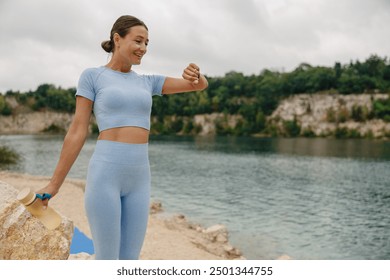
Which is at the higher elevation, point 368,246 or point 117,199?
point 117,199

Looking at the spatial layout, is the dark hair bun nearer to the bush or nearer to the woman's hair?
the woman's hair

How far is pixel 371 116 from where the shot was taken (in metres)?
110

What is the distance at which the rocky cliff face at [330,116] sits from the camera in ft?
357

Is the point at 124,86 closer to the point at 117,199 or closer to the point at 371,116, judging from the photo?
the point at 117,199

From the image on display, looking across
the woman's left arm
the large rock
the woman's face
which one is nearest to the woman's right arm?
the woman's face

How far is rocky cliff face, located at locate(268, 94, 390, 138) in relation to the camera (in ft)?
357

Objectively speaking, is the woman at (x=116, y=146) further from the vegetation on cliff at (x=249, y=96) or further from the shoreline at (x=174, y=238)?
the vegetation on cliff at (x=249, y=96)

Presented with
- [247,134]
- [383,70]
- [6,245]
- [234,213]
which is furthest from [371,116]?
[6,245]

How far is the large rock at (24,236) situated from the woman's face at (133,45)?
144cm

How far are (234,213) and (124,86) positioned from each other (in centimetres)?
1868

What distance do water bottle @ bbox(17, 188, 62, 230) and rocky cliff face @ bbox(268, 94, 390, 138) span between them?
112m

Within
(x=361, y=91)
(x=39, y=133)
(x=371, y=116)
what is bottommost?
(x=39, y=133)

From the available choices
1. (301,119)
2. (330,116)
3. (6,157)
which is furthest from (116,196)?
(301,119)

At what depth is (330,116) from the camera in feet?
376
